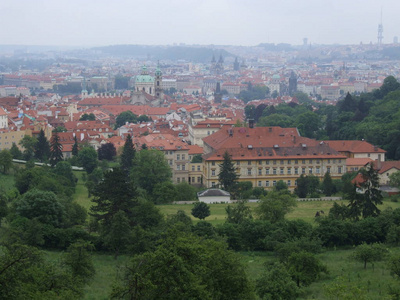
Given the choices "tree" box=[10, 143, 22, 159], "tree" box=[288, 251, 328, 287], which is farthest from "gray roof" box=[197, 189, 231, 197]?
"tree" box=[288, 251, 328, 287]

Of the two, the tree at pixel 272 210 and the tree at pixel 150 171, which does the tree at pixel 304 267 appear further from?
the tree at pixel 150 171

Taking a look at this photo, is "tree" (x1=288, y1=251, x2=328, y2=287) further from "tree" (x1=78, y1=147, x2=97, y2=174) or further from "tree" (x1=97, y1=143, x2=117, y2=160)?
"tree" (x1=97, y1=143, x2=117, y2=160)

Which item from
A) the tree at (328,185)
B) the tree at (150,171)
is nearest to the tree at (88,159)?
the tree at (150,171)

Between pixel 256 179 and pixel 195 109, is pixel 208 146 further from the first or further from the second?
pixel 195 109

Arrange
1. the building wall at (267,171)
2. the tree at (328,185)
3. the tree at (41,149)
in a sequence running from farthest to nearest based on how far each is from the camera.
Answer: the tree at (41,149), the building wall at (267,171), the tree at (328,185)

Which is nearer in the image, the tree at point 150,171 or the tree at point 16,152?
the tree at point 150,171

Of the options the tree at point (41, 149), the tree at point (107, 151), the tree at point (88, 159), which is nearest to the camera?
the tree at point (88, 159)

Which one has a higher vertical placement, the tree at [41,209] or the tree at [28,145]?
the tree at [41,209]
